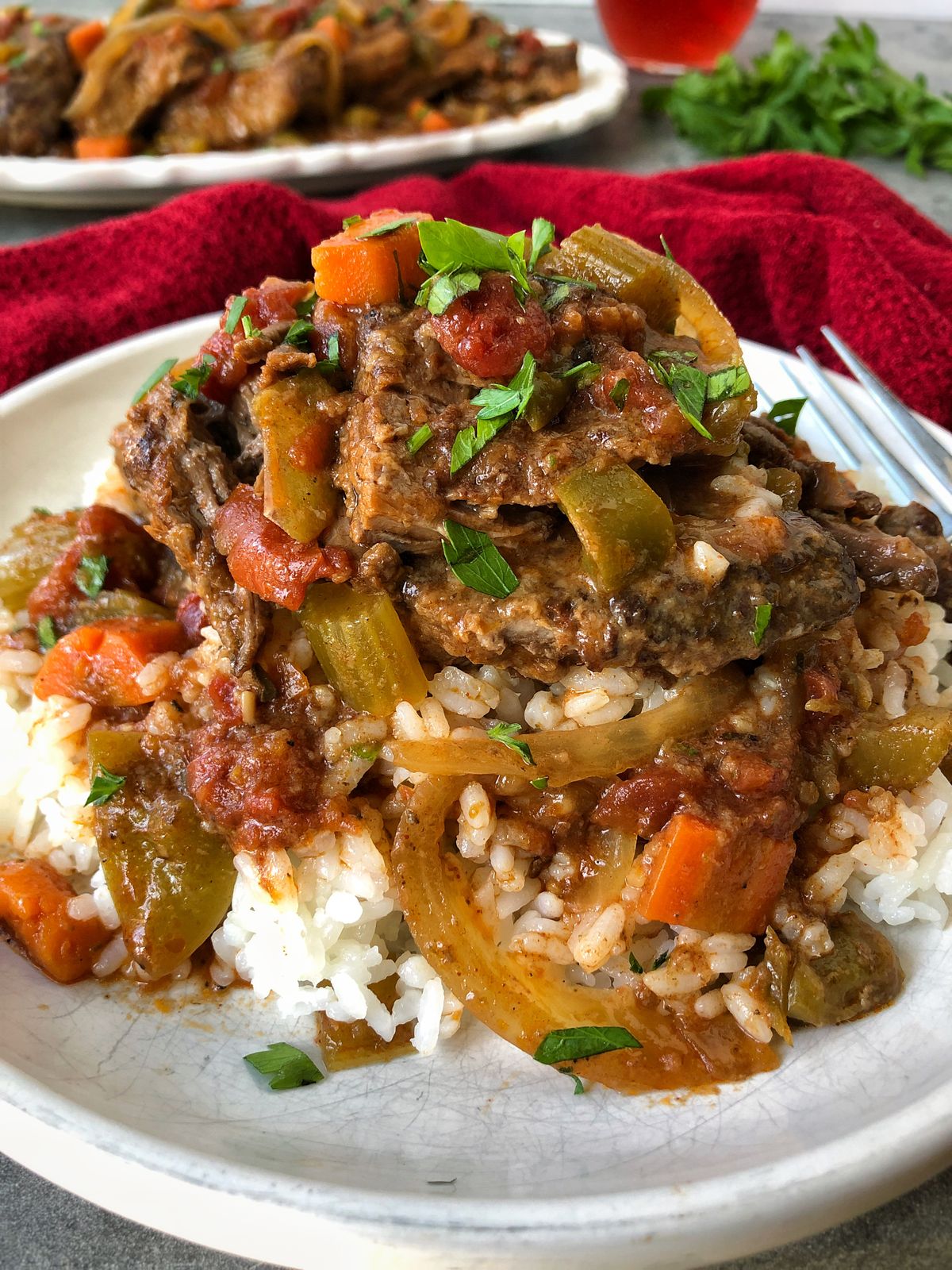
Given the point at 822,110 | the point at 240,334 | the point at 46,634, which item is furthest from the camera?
the point at 822,110

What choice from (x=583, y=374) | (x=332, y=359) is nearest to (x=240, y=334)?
(x=332, y=359)

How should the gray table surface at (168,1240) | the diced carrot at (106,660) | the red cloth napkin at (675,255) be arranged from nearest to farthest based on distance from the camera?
the gray table surface at (168,1240) → the diced carrot at (106,660) → the red cloth napkin at (675,255)

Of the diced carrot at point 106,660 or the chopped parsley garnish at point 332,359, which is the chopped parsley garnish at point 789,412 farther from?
the diced carrot at point 106,660

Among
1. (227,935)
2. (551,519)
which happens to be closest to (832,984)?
(551,519)

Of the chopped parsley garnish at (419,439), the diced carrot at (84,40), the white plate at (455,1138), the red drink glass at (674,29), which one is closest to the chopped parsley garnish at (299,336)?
the chopped parsley garnish at (419,439)

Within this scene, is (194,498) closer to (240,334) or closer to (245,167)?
(240,334)

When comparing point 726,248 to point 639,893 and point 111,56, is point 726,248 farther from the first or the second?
point 111,56

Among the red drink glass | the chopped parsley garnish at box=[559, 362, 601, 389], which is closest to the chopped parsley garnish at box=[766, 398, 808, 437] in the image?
the chopped parsley garnish at box=[559, 362, 601, 389]
